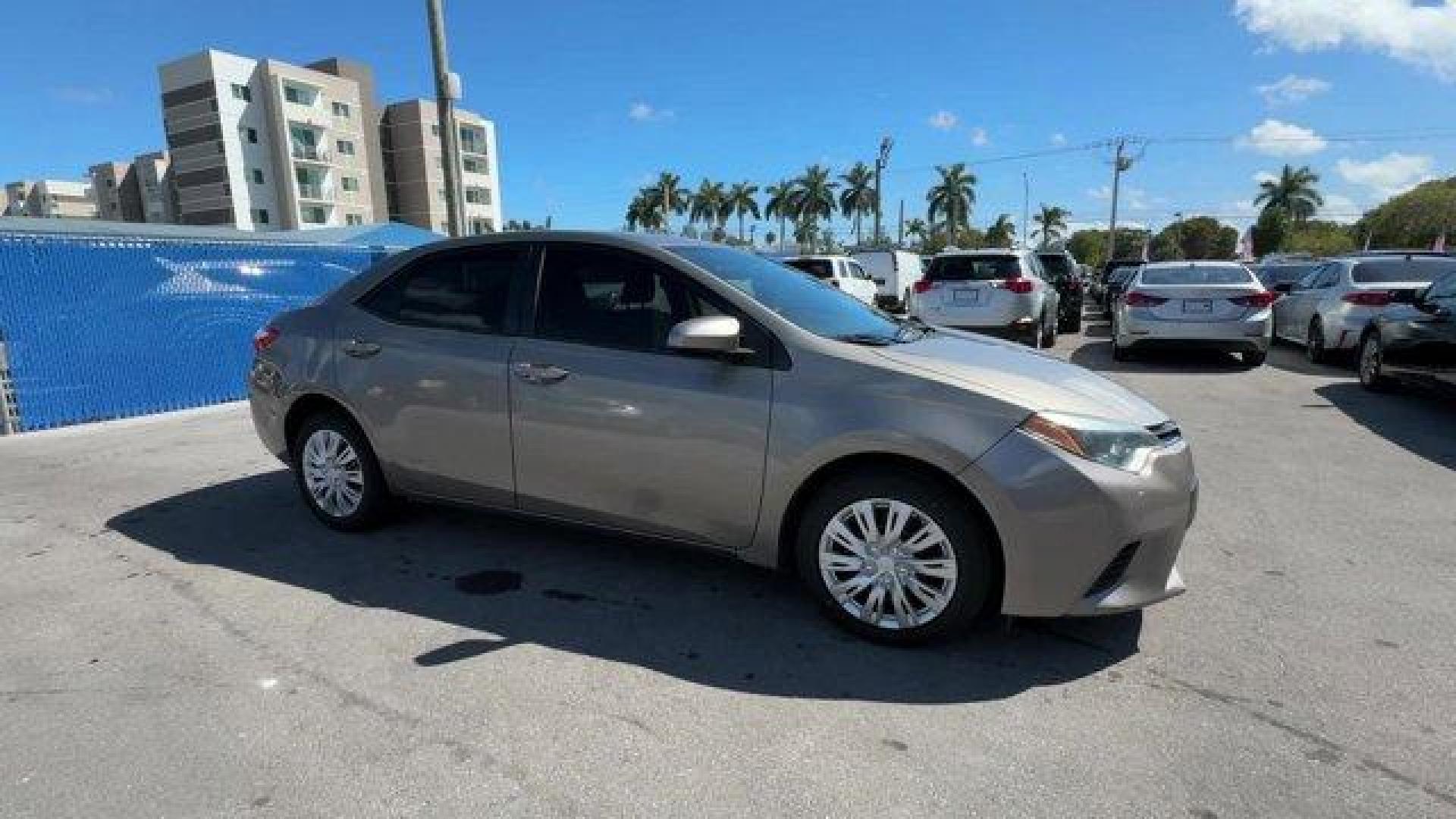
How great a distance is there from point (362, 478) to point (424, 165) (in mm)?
73818

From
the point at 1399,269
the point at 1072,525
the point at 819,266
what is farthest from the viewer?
the point at 819,266

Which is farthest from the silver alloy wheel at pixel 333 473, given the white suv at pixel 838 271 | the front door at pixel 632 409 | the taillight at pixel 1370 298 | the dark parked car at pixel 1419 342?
the white suv at pixel 838 271

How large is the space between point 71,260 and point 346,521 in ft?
20.2

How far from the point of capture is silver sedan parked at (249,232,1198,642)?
303 cm

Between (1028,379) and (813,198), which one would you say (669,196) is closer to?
(813,198)

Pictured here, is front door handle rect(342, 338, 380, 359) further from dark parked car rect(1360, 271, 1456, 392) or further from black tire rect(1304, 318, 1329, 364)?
black tire rect(1304, 318, 1329, 364)

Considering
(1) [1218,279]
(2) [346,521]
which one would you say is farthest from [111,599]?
(1) [1218,279]

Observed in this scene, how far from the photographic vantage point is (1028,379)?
327cm

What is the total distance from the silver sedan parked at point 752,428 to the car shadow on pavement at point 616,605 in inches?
8.2

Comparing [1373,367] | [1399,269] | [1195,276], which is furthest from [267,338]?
[1399,269]

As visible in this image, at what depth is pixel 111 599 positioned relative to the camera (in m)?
3.93

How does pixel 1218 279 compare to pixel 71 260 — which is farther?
pixel 1218 279

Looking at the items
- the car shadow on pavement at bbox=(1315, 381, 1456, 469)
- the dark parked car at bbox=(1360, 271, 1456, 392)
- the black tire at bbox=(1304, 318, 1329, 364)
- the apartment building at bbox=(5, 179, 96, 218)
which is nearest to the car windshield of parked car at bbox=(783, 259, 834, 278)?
the black tire at bbox=(1304, 318, 1329, 364)

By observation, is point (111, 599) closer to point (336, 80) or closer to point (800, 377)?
point (800, 377)
